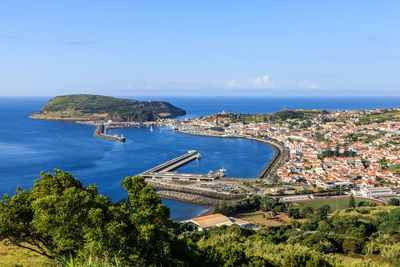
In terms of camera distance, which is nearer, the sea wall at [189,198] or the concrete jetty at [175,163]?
the sea wall at [189,198]

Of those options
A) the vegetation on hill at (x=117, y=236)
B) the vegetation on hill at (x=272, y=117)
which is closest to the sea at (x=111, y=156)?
the vegetation on hill at (x=117, y=236)

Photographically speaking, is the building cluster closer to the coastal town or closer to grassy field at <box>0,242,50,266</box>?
the coastal town

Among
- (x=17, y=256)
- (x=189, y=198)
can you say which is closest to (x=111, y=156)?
(x=189, y=198)

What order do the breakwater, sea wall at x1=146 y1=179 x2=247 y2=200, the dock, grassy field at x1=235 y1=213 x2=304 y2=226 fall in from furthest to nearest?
1. the breakwater
2. the dock
3. sea wall at x1=146 y1=179 x2=247 y2=200
4. grassy field at x1=235 y1=213 x2=304 y2=226

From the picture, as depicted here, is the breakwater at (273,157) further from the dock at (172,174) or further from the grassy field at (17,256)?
the grassy field at (17,256)

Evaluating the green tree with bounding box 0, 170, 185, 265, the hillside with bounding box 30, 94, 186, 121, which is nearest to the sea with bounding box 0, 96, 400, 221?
the green tree with bounding box 0, 170, 185, 265

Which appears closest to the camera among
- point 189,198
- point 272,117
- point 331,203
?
point 331,203

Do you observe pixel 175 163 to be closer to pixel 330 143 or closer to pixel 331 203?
pixel 331 203

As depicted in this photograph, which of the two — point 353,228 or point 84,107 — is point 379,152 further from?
point 84,107

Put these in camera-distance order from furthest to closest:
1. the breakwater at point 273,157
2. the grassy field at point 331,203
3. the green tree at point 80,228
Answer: the breakwater at point 273,157
the grassy field at point 331,203
the green tree at point 80,228
